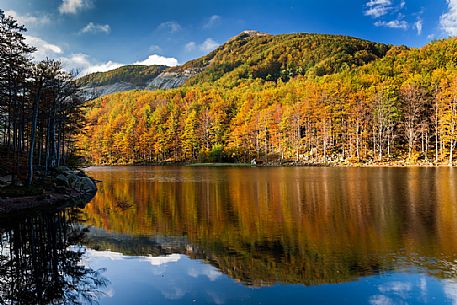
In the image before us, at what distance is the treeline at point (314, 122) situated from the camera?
61.8 m

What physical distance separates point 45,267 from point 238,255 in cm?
541

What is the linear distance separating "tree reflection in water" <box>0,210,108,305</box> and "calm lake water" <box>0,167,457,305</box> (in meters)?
0.03

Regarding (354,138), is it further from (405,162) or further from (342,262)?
(342,262)

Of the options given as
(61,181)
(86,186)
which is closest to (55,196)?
(61,181)

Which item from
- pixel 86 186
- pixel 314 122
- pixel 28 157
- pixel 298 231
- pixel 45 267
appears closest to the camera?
pixel 45 267

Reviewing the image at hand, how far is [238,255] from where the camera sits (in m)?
10.3

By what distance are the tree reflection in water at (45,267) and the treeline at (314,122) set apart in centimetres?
4767

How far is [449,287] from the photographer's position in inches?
298

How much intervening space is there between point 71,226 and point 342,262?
11.6 m

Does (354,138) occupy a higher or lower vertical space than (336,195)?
higher

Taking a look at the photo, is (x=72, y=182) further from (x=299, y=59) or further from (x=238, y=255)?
(x=299, y=59)

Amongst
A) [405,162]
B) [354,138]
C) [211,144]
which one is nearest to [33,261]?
[405,162]

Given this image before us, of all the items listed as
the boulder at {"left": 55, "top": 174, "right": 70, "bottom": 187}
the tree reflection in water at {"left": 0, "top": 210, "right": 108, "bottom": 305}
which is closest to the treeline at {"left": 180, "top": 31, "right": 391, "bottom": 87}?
the boulder at {"left": 55, "top": 174, "right": 70, "bottom": 187}

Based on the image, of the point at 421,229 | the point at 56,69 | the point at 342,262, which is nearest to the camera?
the point at 342,262
